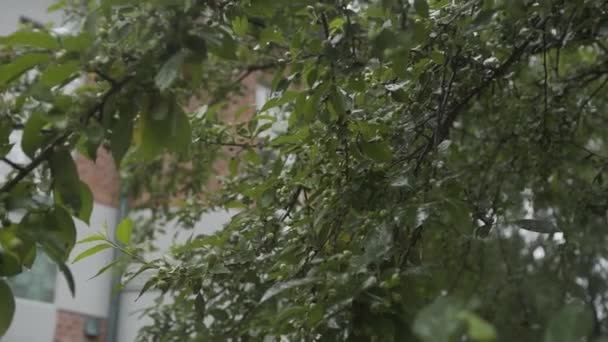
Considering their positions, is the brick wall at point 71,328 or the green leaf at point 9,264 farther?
the brick wall at point 71,328

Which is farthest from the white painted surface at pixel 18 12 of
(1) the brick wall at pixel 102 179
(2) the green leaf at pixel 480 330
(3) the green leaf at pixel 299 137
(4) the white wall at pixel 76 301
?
(2) the green leaf at pixel 480 330

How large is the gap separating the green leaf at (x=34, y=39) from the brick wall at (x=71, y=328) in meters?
6.43

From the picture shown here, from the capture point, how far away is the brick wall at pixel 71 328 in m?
7.71

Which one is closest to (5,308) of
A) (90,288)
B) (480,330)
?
(480,330)

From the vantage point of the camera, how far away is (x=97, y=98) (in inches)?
69.4

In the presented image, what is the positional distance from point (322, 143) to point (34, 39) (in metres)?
0.99

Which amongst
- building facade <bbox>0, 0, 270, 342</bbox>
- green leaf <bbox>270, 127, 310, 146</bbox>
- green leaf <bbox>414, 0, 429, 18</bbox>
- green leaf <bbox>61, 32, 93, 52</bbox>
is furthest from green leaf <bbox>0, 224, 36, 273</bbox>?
building facade <bbox>0, 0, 270, 342</bbox>

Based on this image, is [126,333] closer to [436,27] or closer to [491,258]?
[491,258]

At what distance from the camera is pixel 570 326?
3.70 feet

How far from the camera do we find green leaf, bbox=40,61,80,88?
1718 millimetres

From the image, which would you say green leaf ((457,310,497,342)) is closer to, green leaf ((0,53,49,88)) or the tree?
the tree

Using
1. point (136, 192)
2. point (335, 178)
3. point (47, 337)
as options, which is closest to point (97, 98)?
point (335, 178)

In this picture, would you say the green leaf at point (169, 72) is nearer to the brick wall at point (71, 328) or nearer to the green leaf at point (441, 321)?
the green leaf at point (441, 321)

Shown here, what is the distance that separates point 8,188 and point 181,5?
A: 546 mm
